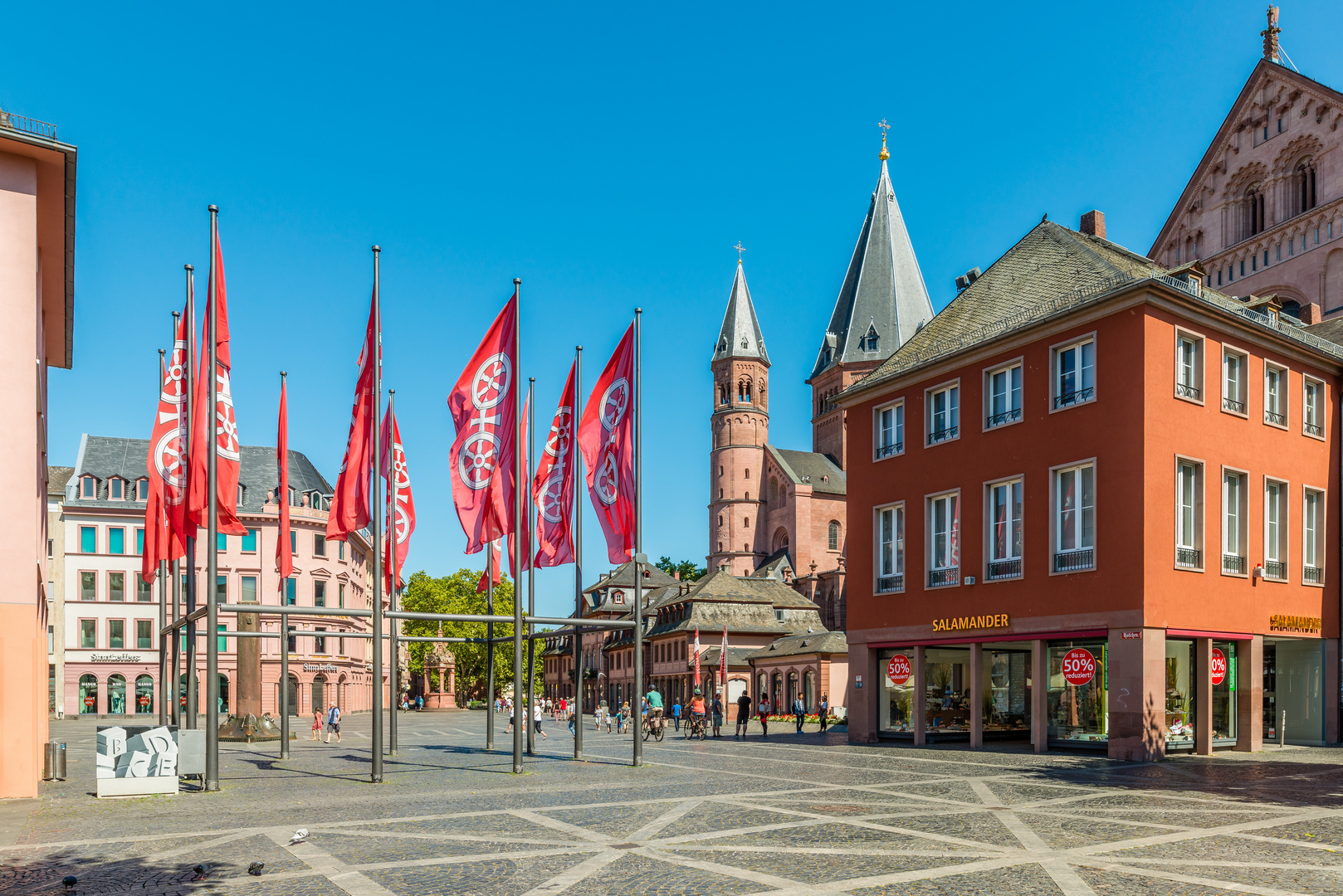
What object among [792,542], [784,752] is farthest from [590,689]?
[784,752]

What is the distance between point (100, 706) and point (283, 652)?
62.0 metres

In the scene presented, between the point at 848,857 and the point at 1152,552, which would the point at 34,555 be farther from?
the point at 1152,552

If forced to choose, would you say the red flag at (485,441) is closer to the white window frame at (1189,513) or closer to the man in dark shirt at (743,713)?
the white window frame at (1189,513)

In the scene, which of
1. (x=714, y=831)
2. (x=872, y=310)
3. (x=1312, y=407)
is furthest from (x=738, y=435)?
(x=714, y=831)

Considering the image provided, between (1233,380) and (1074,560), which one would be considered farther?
(1233,380)

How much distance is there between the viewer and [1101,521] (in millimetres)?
28797

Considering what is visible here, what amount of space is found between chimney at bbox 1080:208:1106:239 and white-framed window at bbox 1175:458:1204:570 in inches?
523

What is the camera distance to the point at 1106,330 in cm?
2941

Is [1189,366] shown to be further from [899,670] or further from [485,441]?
[485,441]

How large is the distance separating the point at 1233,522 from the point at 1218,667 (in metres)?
3.79

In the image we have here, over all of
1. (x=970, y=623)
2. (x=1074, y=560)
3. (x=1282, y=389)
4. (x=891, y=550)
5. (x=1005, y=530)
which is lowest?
(x=970, y=623)

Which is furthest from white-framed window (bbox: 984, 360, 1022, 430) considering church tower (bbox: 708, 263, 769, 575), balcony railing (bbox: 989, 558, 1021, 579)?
church tower (bbox: 708, 263, 769, 575)

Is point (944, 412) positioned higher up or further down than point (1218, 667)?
higher up

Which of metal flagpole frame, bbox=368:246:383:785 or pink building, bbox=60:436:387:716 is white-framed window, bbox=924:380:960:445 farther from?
pink building, bbox=60:436:387:716
